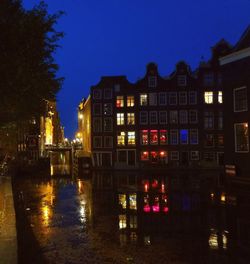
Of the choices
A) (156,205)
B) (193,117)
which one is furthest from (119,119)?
(156,205)

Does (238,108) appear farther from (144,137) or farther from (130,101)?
(130,101)

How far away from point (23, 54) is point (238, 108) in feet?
85.4

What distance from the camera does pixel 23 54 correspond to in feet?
45.4

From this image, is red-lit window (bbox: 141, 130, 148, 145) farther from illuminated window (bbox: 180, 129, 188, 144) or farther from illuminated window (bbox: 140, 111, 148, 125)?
illuminated window (bbox: 180, 129, 188, 144)

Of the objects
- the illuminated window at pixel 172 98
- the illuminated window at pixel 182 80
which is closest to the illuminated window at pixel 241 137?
the illuminated window at pixel 172 98

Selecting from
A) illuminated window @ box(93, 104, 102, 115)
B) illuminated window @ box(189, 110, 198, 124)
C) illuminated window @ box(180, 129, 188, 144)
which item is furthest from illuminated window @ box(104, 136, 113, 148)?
illuminated window @ box(189, 110, 198, 124)

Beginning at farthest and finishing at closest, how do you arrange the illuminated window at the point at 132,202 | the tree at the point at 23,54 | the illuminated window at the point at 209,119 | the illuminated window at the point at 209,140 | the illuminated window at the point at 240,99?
the illuminated window at the point at 209,119, the illuminated window at the point at 209,140, the illuminated window at the point at 240,99, the illuminated window at the point at 132,202, the tree at the point at 23,54

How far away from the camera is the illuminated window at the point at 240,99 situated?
116ft

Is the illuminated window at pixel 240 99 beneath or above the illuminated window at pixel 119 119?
beneath

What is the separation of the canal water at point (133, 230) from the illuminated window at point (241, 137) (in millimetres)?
6188

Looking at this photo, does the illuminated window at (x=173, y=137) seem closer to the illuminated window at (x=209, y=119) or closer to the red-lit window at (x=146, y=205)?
the illuminated window at (x=209, y=119)

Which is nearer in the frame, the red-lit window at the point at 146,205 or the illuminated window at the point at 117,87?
the red-lit window at the point at 146,205

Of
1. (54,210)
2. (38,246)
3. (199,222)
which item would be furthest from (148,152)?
(38,246)

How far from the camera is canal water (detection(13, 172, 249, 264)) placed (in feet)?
46.8
